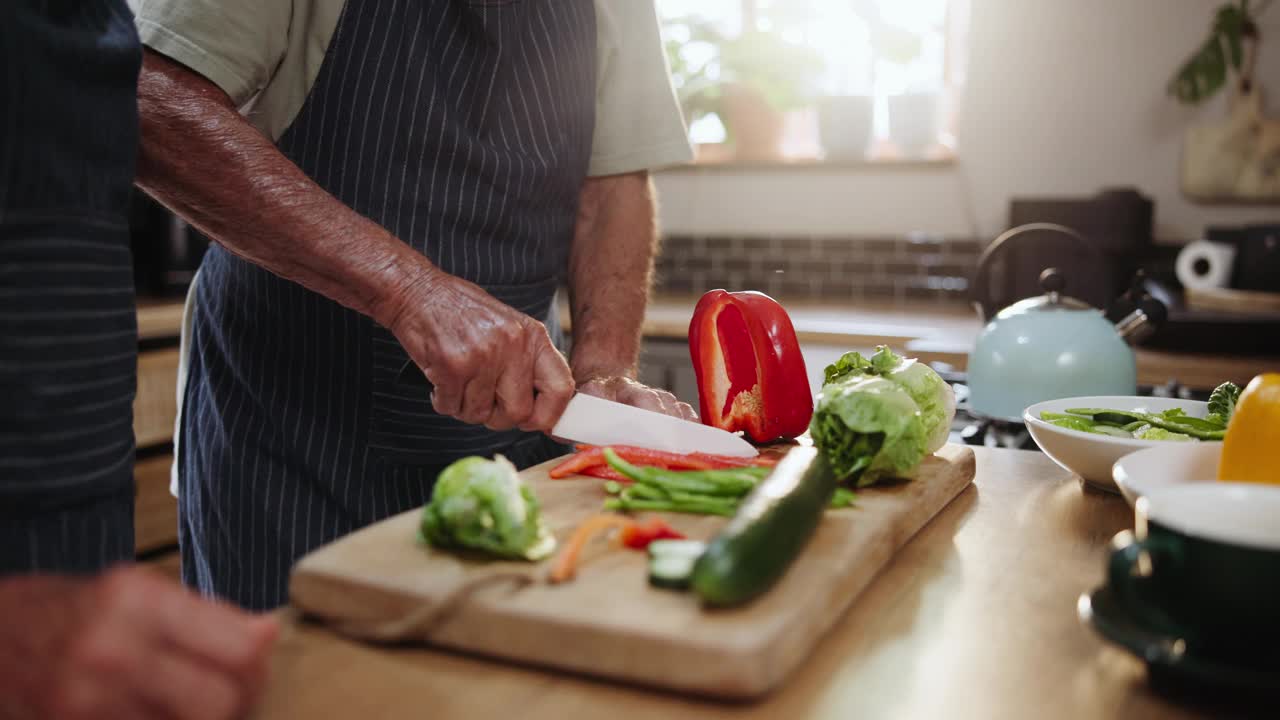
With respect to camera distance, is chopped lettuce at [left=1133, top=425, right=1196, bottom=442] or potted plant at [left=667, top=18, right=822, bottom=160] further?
potted plant at [left=667, top=18, right=822, bottom=160]

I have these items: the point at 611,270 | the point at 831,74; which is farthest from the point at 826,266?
the point at 611,270

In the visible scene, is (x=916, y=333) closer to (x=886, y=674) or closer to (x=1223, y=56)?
(x=1223, y=56)

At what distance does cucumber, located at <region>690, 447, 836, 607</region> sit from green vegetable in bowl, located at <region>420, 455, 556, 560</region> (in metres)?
0.14

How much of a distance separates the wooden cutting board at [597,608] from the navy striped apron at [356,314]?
20.7 inches

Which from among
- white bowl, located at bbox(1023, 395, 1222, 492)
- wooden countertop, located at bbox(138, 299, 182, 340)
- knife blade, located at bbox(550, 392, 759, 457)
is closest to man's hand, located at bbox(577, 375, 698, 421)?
knife blade, located at bbox(550, 392, 759, 457)

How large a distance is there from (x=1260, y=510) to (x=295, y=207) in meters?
0.90

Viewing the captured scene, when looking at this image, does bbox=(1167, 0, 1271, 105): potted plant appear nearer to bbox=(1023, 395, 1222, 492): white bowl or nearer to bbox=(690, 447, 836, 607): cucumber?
bbox=(1023, 395, 1222, 492): white bowl

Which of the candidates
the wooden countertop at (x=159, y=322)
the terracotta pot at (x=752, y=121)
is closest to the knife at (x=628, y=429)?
the wooden countertop at (x=159, y=322)

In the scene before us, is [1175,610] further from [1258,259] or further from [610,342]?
[1258,259]

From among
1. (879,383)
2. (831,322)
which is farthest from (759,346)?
(831,322)

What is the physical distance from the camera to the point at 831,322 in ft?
9.53

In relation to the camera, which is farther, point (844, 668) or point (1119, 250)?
point (1119, 250)

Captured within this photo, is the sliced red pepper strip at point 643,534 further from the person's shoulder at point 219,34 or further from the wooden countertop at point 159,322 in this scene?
the wooden countertop at point 159,322

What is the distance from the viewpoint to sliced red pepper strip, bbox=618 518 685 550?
79 centimetres
